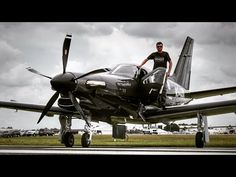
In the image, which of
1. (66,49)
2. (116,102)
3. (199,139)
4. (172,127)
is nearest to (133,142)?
(172,127)

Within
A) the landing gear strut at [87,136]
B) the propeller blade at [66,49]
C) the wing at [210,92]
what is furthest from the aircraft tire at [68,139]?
the wing at [210,92]

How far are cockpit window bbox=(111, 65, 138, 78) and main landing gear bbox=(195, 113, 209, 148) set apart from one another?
125 inches

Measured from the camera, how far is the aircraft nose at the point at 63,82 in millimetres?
14711

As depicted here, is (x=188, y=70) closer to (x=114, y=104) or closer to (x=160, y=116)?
(x=160, y=116)

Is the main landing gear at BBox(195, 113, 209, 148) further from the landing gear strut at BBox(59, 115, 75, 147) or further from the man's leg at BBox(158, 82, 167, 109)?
the landing gear strut at BBox(59, 115, 75, 147)

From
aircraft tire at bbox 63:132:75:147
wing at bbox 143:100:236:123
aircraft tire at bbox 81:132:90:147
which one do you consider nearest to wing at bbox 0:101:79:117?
aircraft tire at bbox 63:132:75:147

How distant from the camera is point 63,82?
1477cm

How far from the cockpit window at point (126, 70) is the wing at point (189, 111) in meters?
1.89

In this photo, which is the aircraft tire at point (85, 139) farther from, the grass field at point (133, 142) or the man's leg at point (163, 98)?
the grass field at point (133, 142)
